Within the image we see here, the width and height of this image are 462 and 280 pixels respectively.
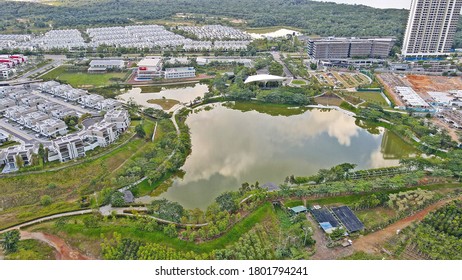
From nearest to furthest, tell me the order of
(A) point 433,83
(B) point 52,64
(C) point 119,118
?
(C) point 119,118 < (A) point 433,83 < (B) point 52,64

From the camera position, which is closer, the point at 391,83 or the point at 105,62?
the point at 391,83

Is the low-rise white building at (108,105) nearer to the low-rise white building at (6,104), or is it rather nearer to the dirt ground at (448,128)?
the low-rise white building at (6,104)

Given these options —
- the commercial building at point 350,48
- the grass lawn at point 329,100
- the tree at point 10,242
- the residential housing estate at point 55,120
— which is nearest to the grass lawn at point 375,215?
the grass lawn at point 329,100

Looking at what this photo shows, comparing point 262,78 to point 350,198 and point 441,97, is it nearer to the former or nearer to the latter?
point 441,97

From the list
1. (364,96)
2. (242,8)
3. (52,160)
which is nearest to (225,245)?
(52,160)

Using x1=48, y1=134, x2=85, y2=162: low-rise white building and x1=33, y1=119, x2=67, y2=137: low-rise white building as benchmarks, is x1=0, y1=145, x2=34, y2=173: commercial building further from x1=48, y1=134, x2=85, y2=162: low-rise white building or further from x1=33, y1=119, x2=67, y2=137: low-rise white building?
x1=33, y1=119, x2=67, y2=137: low-rise white building

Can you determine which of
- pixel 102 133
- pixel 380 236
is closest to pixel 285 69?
pixel 102 133
